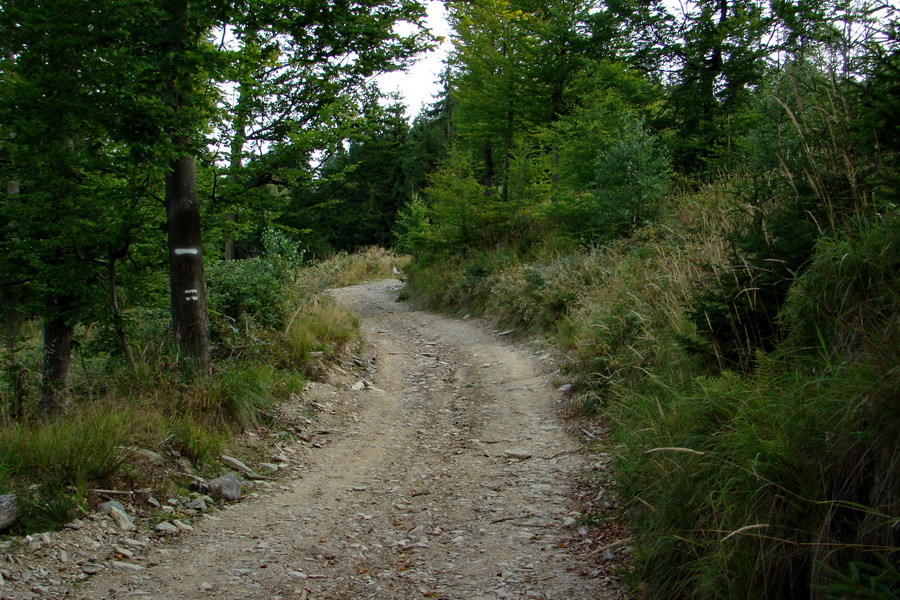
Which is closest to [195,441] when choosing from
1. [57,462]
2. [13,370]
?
[57,462]

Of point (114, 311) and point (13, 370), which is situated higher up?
point (114, 311)

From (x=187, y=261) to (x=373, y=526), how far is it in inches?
144

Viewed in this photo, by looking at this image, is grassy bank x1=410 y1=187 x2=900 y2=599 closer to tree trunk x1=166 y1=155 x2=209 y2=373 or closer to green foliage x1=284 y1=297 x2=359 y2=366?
tree trunk x1=166 y1=155 x2=209 y2=373

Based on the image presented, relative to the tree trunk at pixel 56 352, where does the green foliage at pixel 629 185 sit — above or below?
above

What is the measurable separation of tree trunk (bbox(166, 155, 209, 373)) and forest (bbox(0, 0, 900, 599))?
2cm

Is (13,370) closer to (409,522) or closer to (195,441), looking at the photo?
(195,441)

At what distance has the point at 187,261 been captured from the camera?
6.16 m

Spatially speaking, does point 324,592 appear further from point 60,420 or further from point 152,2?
point 152,2

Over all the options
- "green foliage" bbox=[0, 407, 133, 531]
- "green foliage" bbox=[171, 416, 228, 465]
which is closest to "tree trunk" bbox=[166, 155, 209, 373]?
"green foliage" bbox=[171, 416, 228, 465]

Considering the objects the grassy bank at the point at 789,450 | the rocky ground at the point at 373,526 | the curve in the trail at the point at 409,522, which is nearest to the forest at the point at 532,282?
the grassy bank at the point at 789,450

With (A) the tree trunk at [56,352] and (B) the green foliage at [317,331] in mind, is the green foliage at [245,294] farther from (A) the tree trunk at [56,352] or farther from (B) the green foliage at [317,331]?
(A) the tree trunk at [56,352]

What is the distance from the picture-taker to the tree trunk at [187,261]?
6.05 m

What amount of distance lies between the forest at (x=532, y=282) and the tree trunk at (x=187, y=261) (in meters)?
0.02

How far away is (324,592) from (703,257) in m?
5.13
